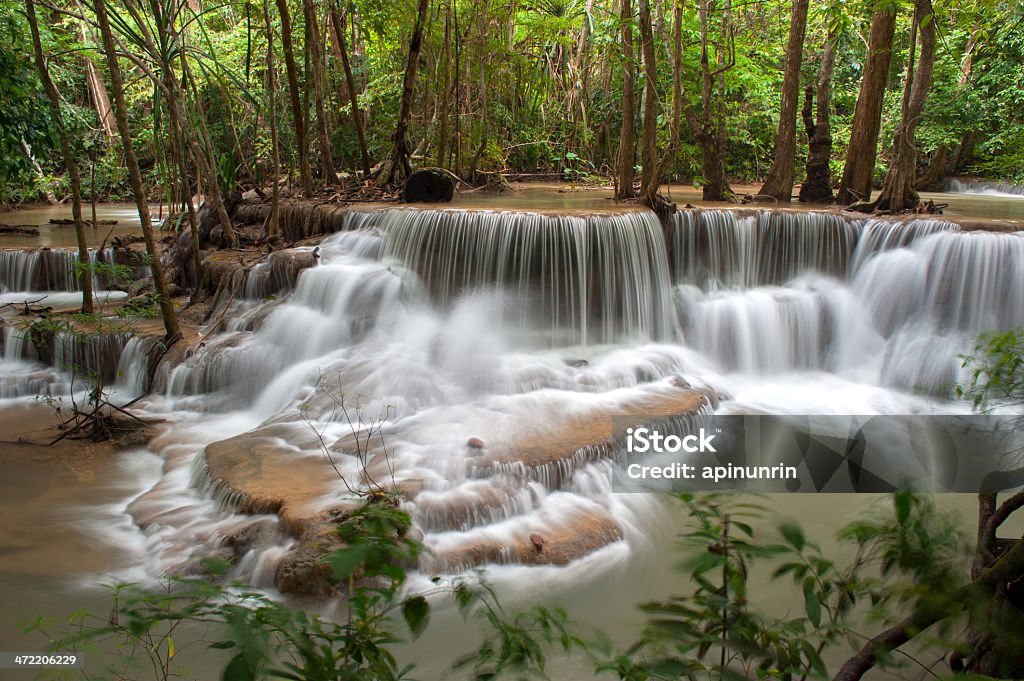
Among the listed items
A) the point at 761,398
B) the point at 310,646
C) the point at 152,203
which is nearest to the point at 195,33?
the point at 152,203

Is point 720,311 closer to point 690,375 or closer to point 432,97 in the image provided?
point 690,375

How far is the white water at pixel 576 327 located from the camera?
6.52 meters

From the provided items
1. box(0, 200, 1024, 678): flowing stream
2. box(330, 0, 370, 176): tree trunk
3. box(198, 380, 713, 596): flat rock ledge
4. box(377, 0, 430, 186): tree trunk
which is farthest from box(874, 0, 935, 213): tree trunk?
box(330, 0, 370, 176): tree trunk

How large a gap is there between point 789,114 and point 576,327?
17.4 feet

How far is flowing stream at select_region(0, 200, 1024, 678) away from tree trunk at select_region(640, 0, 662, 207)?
52 cm

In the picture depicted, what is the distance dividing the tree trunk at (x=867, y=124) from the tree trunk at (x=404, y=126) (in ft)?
19.8

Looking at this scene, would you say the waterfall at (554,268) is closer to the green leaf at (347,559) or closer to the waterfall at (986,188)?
the green leaf at (347,559)

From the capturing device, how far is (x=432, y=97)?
13297 millimetres

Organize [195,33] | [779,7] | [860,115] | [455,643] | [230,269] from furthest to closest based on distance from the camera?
[195,33] < [779,7] < [860,115] < [230,269] < [455,643]

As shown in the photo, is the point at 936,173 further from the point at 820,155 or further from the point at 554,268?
the point at 554,268

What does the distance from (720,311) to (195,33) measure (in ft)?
44.5

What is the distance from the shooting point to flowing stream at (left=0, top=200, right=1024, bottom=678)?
5234 millimetres

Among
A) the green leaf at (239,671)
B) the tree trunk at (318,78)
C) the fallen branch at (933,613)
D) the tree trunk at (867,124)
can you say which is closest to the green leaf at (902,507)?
the fallen branch at (933,613)

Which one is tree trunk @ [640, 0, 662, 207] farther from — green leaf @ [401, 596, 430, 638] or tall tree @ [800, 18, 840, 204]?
green leaf @ [401, 596, 430, 638]
